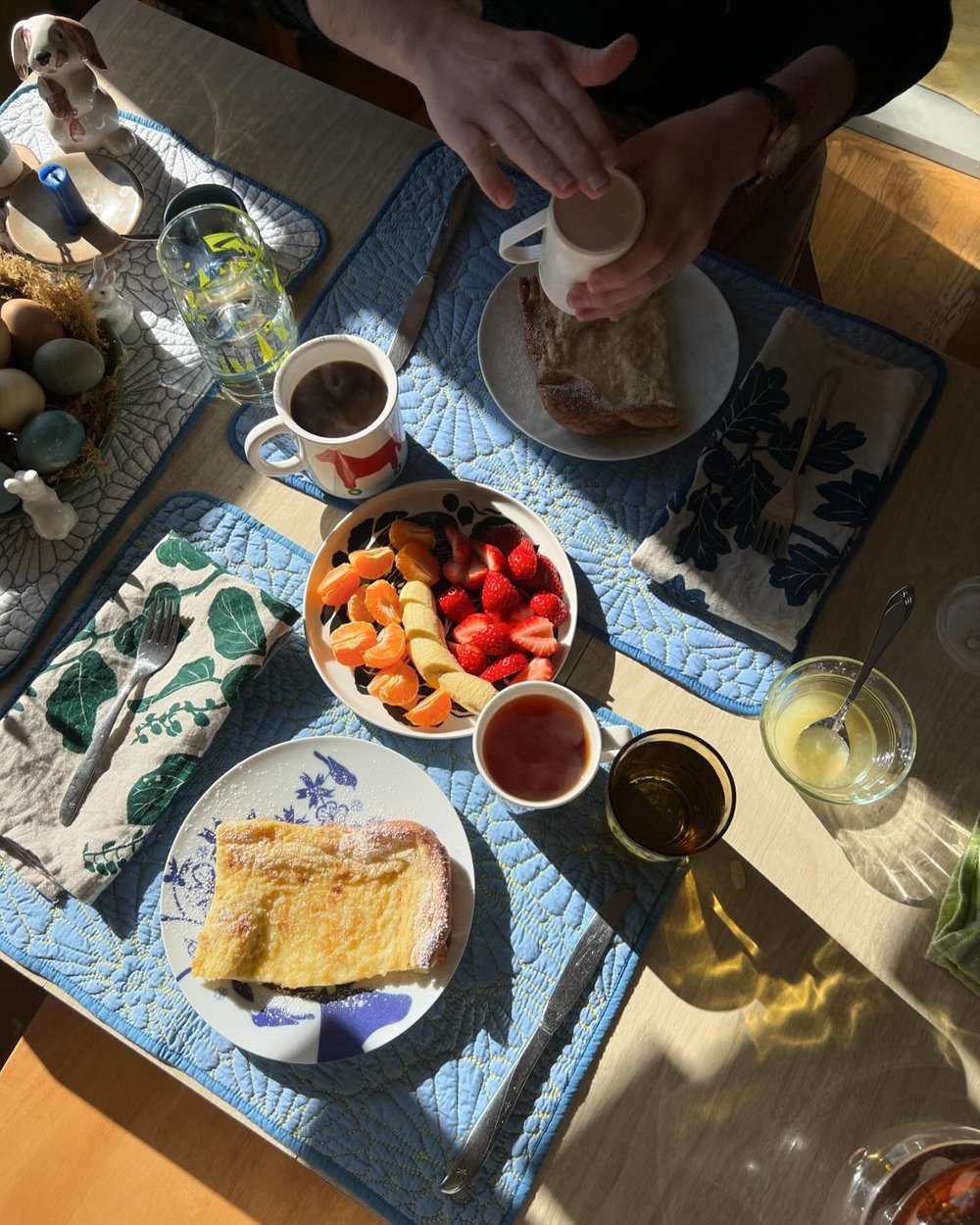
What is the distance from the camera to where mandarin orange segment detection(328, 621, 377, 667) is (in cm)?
88

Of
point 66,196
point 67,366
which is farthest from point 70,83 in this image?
point 67,366

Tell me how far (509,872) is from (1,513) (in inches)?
25.8

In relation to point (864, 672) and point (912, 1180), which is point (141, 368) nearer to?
point (864, 672)

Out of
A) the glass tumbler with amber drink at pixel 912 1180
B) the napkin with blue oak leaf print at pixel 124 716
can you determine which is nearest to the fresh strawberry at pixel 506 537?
the napkin with blue oak leaf print at pixel 124 716

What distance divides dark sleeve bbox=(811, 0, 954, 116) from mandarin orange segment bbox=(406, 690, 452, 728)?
0.83m

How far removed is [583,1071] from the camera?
2.60 feet

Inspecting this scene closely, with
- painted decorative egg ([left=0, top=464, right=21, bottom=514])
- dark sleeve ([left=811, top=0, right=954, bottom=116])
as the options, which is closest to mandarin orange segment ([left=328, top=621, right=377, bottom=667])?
painted decorative egg ([left=0, top=464, right=21, bottom=514])

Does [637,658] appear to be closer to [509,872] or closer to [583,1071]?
[509,872]

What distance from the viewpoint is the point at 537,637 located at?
0.87 metres

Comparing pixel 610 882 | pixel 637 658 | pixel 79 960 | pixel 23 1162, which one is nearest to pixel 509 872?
pixel 610 882

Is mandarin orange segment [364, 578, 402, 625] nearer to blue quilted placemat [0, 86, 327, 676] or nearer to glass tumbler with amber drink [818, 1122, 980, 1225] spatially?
blue quilted placemat [0, 86, 327, 676]

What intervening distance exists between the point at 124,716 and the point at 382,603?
0.28m

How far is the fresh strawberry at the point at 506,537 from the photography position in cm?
92

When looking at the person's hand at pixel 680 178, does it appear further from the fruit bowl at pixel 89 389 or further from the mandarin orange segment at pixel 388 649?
the fruit bowl at pixel 89 389
